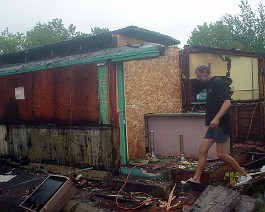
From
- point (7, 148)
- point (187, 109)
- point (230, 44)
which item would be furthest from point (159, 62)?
point (230, 44)

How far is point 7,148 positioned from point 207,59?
7.93m

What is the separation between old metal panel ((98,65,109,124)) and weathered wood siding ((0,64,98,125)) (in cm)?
14

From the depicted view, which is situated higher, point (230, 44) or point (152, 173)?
point (230, 44)

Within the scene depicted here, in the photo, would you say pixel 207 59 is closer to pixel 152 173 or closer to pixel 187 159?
pixel 187 159

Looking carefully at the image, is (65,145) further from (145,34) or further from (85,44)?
(145,34)

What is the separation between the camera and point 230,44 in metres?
26.6

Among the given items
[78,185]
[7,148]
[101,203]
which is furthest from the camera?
[7,148]

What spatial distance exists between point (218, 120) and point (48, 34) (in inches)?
1776

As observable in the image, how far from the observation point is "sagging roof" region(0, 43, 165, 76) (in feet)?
20.1

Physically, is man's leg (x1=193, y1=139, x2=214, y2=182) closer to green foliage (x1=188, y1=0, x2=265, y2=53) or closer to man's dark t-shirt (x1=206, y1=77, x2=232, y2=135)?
man's dark t-shirt (x1=206, y1=77, x2=232, y2=135)

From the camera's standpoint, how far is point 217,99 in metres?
5.46

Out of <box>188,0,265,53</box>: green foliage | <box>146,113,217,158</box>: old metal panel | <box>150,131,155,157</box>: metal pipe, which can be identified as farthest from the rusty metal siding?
<box>188,0,265,53</box>: green foliage

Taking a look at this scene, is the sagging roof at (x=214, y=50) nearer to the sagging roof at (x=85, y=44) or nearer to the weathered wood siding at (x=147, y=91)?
the sagging roof at (x=85, y=44)

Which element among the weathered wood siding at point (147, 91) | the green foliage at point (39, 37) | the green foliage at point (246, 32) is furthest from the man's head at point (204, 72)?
the green foliage at point (39, 37)
